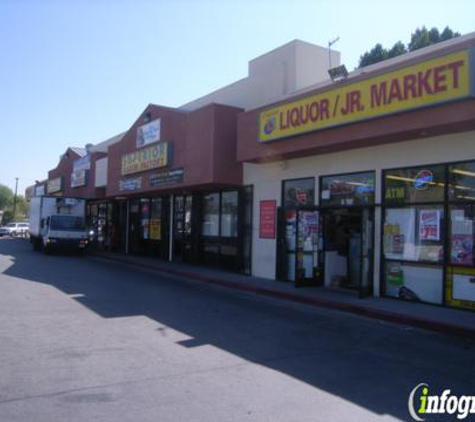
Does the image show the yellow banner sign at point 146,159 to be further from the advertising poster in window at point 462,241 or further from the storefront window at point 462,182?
the advertising poster in window at point 462,241

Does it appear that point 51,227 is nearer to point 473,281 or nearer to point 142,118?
point 142,118

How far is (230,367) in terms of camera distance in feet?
21.0

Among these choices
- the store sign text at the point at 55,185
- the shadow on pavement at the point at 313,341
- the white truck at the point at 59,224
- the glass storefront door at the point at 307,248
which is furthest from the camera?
the store sign text at the point at 55,185

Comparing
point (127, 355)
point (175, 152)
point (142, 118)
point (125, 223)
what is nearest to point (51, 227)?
point (125, 223)

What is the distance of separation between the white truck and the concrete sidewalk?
35.0 ft

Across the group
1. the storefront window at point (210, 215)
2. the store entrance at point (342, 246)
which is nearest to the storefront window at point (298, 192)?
the store entrance at point (342, 246)

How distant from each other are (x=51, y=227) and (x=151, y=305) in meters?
16.5

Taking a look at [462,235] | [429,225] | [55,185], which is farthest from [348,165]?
[55,185]

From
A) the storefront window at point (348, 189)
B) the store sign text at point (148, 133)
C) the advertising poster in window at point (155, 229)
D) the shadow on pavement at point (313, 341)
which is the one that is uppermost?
the store sign text at point (148, 133)

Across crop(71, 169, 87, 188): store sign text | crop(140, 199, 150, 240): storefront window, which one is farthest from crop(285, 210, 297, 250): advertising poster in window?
crop(71, 169, 87, 188): store sign text

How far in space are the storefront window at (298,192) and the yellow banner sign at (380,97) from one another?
64.8 inches

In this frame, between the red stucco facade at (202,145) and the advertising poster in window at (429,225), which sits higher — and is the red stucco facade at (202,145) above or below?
above

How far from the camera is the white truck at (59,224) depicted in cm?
2551

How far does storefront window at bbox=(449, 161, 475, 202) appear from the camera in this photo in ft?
33.6
